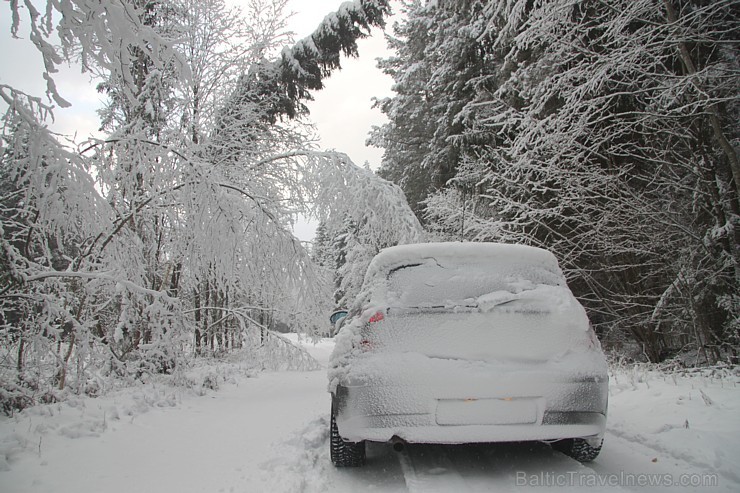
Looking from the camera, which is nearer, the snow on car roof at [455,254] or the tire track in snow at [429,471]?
the tire track in snow at [429,471]

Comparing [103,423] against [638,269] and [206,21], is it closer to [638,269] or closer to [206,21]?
[206,21]

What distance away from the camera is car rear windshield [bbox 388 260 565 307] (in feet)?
9.41

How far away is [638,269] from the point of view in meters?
8.70

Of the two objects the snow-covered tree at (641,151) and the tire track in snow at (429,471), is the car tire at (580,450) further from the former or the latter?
the snow-covered tree at (641,151)

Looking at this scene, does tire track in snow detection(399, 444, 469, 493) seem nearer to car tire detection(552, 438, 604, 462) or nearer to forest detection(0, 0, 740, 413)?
car tire detection(552, 438, 604, 462)

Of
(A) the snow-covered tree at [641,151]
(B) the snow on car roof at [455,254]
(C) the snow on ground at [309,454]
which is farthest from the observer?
(A) the snow-covered tree at [641,151]

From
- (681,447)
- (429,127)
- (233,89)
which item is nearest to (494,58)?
(429,127)

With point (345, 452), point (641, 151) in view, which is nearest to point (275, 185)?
point (345, 452)

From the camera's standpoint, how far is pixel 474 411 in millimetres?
2562

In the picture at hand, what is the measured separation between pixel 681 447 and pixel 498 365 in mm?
1780

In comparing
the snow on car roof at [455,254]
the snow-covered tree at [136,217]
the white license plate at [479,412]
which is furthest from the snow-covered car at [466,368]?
the snow-covered tree at [136,217]

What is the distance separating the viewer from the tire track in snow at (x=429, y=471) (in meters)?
2.52

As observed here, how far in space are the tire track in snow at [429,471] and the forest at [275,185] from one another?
2.42 m

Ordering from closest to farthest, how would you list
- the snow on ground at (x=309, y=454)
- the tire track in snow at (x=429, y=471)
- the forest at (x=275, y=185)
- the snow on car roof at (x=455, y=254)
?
the tire track in snow at (x=429, y=471) < the snow on ground at (x=309, y=454) < the snow on car roof at (x=455, y=254) < the forest at (x=275, y=185)
